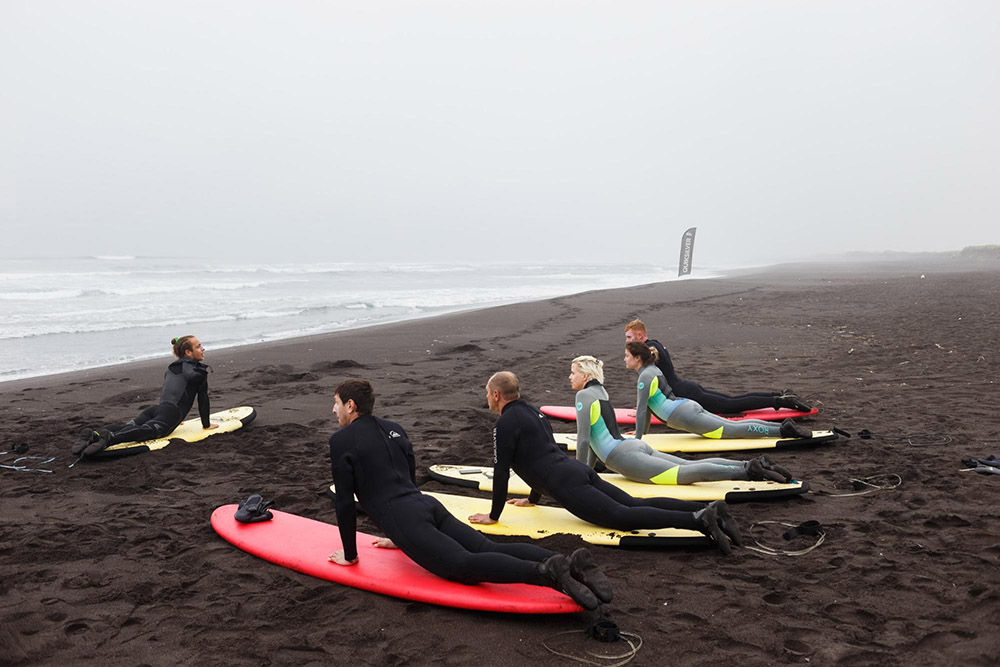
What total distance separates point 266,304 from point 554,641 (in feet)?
80.1

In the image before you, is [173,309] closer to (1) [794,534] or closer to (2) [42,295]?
(2) [42,295]

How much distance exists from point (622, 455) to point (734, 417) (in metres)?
3.05

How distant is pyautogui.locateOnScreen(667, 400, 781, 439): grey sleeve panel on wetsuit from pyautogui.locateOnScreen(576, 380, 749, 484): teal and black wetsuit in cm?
153

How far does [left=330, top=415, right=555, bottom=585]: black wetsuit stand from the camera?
411cm

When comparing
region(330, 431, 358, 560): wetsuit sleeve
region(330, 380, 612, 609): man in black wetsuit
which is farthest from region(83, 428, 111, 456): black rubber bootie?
region(330, 431, 358, 560): wetsuit sleeve

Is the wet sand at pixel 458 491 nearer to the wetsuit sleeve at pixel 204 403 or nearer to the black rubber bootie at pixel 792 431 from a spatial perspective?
the black rubber bootie at pixel 792 431

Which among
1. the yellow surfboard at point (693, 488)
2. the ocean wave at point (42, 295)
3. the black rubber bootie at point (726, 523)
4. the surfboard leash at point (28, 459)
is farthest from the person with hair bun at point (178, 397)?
the ocean wave at point (42, 295)

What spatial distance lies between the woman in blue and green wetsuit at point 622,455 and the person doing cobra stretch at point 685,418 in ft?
3.43

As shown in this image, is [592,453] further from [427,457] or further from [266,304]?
[266,304]

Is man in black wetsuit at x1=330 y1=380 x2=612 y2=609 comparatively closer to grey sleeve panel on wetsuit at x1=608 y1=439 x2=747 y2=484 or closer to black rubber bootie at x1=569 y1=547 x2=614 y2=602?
black rubber bootie at x1=569 y1=547 x2=614 y2=602

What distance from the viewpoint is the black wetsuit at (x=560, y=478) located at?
475 centimetres

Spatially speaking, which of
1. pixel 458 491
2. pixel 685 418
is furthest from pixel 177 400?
pixel 685 418

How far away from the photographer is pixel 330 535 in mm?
5109

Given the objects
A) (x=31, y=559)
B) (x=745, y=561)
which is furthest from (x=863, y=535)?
(x=31, y=559)
